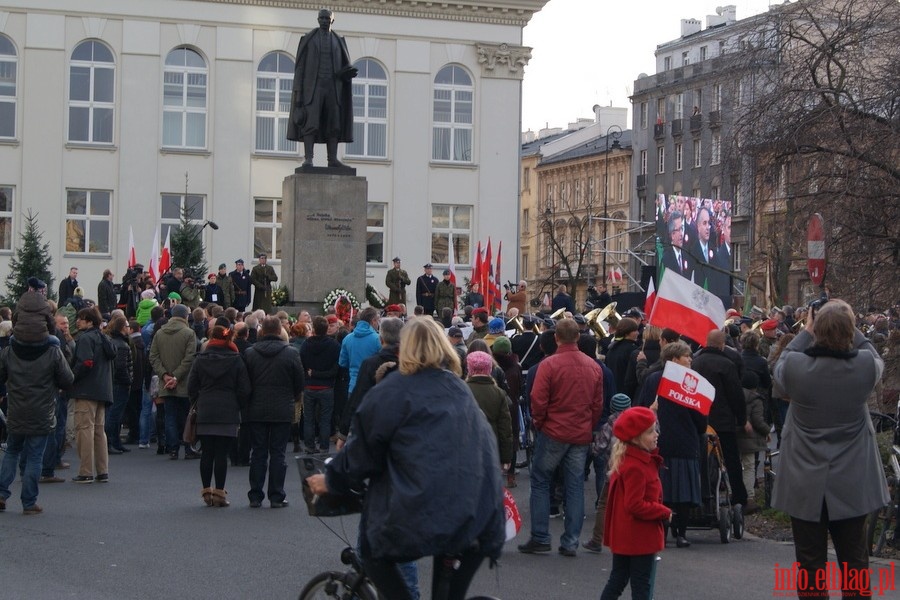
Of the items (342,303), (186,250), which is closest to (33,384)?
(342,303)

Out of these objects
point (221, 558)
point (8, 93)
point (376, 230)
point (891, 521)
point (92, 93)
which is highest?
point (92, 93)

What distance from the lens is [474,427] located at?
6.12 metres

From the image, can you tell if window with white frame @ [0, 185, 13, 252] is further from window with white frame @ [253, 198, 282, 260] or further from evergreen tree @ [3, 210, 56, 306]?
window with white frame @ [253, 198, 282, 260]

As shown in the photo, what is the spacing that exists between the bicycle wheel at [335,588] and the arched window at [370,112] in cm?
4309

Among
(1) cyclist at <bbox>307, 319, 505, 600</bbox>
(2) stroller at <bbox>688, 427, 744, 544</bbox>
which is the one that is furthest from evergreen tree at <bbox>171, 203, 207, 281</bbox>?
(1) cyclist at <bbox>307, 319, 505, 600</bbox>

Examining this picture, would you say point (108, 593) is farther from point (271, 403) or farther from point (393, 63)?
point (393, 63)

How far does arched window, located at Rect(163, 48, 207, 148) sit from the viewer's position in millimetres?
48031

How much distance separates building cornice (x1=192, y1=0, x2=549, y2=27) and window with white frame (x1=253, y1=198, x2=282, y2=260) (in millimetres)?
6664

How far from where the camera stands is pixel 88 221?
47.5m

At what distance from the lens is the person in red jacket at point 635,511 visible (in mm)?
7906

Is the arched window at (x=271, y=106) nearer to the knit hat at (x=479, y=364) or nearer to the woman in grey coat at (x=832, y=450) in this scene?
the knit hat at (x=479, y=364)

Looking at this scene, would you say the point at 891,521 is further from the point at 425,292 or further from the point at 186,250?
the point at 186,250

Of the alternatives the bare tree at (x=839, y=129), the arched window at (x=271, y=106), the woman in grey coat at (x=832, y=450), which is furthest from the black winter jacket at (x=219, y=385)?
the arched window at (x=271, y=106)

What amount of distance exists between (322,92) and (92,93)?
972 inches
